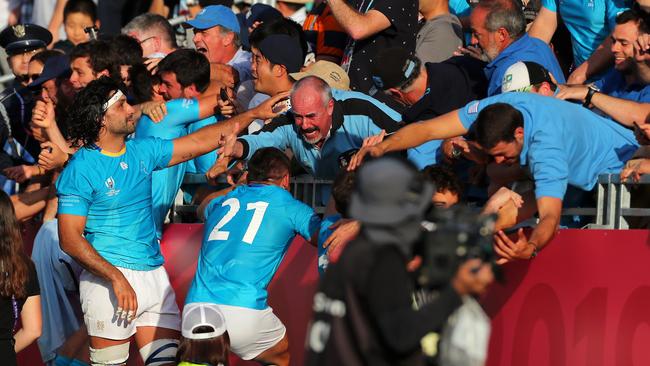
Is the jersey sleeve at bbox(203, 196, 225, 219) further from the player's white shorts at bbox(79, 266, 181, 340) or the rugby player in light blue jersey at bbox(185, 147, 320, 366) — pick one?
the player's white shorts at bbox(79, 266, 181, 340)

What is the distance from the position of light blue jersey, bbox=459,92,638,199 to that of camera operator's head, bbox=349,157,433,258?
2.19 m

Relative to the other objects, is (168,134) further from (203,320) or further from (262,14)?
(203,320)

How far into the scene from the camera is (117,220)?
8969mm

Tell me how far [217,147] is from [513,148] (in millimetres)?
2672

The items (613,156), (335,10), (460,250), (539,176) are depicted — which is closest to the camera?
(460,250)

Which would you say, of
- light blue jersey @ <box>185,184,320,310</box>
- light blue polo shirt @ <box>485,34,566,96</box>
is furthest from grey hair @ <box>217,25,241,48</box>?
light blue polo shirt @ <box>485,34,566,96</box>

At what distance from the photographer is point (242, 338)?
8383mm

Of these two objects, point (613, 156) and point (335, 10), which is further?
point (335, 10)

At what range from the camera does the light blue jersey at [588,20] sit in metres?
9.26

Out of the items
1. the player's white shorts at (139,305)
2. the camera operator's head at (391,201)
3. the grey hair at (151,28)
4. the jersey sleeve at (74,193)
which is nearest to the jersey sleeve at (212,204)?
the player's white shorts at (139,305)

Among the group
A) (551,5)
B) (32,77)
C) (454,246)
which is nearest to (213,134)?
(551,5)

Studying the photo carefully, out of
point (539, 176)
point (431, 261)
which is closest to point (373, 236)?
point (431, 261)

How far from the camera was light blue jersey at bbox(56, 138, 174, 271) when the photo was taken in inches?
342

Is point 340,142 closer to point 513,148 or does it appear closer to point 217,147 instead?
point 217,147
